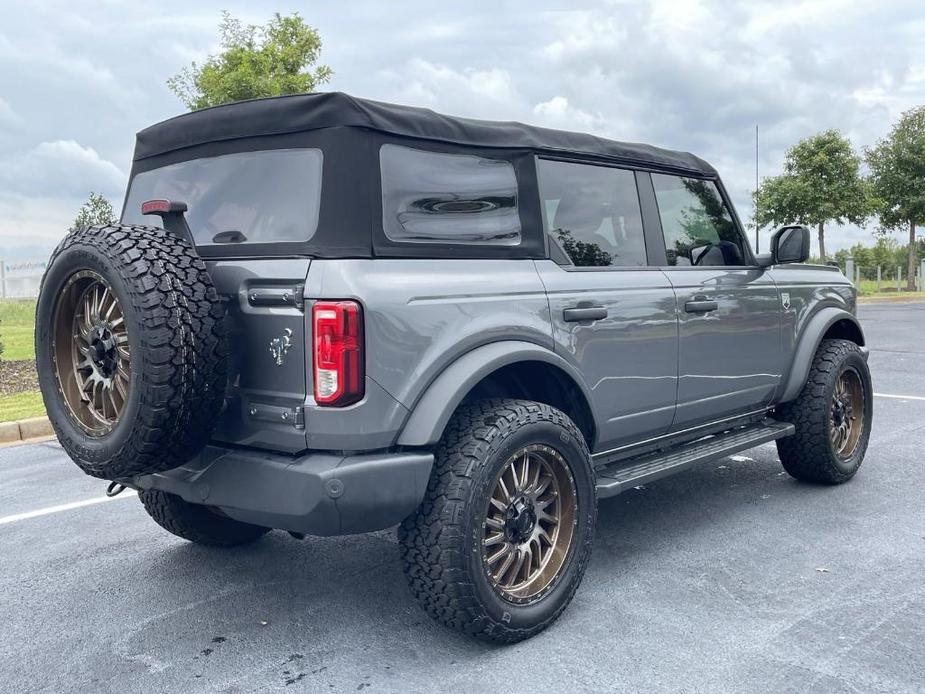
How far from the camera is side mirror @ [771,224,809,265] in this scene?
4730 millimetres

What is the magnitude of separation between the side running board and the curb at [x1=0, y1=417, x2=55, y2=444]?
565 centimetres

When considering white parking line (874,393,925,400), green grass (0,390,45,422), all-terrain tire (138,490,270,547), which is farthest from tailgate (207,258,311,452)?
white parking line (874,393,925,400)

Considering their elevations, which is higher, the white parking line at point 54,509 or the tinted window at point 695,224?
the tinted window at point 695,224

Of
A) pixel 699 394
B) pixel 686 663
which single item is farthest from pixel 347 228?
pixel 699 394

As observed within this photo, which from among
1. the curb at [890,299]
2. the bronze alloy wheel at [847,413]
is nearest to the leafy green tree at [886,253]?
the curb at [890,299]

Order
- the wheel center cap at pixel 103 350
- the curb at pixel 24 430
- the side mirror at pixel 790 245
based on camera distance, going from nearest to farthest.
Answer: the wheel center cap at pixel 103 350 → the side mirror at pixel 790 245 → the curb at pixel 24 430

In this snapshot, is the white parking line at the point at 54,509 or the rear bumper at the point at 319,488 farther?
the white parking line at the point at 54,509

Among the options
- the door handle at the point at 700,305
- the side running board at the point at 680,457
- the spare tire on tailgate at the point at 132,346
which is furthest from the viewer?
the door handle at the point at 700,305

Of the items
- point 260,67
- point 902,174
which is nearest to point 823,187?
point 902,174

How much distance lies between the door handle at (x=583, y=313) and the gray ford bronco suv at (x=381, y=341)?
0.06 feet

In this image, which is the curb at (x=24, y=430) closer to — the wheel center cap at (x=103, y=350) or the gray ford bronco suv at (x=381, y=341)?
the gray ford bronco suv at (x=381, y=341)

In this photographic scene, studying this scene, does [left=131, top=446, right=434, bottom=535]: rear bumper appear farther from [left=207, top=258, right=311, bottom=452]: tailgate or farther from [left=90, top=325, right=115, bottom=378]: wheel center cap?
[left=90, top=325, right=115, bottom=378]: wheel center cap

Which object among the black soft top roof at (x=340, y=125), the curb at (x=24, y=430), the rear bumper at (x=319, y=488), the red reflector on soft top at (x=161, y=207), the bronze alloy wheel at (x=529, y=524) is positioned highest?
the black soft top roof at (x=340, y=125)

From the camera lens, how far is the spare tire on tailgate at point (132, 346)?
276 cm
